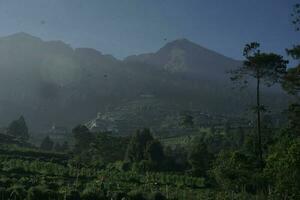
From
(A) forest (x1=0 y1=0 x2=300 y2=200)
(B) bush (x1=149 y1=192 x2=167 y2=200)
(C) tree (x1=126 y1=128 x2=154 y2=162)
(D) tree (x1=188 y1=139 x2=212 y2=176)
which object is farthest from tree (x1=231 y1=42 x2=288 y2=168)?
(C) tree (x1=126 y1=128 x2=154 y2=162)

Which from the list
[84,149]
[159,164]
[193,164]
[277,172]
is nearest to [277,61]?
[277,172]

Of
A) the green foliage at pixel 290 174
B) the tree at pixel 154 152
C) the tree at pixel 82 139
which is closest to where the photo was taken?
the green foliage at pixel 290 174

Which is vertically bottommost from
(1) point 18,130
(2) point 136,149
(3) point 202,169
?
(3) point 202,169

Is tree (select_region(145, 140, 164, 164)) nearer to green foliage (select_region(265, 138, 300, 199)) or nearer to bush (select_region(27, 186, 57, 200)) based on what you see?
bush (select_region(27, 186, 57, 200))

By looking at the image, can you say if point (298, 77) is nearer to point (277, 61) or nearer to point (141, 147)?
point (277, 61)

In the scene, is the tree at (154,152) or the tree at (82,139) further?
the tree at (82,139)

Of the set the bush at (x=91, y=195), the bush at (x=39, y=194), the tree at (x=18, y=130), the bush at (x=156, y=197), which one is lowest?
the bush at (x=156, y=197)

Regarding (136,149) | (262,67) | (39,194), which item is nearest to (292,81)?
(262,67)

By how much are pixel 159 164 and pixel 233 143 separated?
44.1m

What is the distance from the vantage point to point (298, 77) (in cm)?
3691

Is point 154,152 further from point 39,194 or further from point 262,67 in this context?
point 39,194

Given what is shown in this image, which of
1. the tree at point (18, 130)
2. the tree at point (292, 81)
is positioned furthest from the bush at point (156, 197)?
the tree at point (18, 130)

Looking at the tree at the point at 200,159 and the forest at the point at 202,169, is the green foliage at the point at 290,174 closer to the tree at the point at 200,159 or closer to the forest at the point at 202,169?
the forest at the point at 202,169

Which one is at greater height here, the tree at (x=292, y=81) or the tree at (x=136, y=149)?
the tree at (x=292, y=81)
